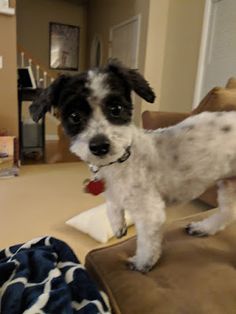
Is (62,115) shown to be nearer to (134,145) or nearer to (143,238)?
(134,145)

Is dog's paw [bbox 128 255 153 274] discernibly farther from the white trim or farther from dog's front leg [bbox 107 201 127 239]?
the white trim

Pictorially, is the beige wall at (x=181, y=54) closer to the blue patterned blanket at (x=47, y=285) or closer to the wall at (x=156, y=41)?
the wall at (x=156, y=41)

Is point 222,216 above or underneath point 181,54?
underneath

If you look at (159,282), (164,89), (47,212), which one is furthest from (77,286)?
(164,89)

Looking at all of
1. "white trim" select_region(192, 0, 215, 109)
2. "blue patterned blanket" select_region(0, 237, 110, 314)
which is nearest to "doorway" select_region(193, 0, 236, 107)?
"white trim" select_region(192, 0, 215, 109)

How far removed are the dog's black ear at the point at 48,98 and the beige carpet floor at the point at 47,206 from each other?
768 millimetres

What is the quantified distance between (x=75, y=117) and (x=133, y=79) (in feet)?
0.70

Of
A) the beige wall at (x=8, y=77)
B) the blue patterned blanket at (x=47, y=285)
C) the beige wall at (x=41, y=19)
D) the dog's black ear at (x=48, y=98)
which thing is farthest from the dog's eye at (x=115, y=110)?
the beige wall at (x=41, y=19)

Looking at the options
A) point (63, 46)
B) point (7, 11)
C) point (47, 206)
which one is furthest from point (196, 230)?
point (63, 46)

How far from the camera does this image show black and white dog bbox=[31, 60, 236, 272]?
2.83 ft

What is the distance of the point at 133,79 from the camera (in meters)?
0.91

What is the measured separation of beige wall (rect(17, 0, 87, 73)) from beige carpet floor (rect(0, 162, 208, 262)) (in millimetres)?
3639

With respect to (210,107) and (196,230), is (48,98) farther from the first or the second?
(210,107)

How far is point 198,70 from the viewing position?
11.6ft
